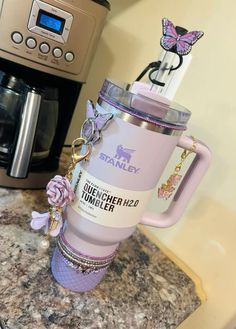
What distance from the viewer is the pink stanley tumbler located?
41cm

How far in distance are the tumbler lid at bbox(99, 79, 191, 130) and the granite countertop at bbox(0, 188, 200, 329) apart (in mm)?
307

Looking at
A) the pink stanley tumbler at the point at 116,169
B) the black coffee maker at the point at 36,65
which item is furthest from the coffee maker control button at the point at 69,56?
the pink stanley tumbler at the point at 116,169

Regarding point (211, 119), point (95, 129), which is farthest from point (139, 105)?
point (211, 119)

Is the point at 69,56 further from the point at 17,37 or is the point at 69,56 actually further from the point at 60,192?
the point at 60,192

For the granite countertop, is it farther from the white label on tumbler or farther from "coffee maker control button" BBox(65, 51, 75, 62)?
"coffee maker control button" BBox(65, 51, 75, 62)

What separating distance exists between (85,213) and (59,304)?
0.52 feet

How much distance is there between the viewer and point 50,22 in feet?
1.88

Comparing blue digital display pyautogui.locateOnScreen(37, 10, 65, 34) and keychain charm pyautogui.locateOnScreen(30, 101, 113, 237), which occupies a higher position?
blue digital display pyautogui.locateOnScreen(37, 10, 65, 34)

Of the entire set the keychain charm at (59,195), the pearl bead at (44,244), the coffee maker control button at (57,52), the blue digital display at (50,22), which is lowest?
the pearl bead at (44,244)

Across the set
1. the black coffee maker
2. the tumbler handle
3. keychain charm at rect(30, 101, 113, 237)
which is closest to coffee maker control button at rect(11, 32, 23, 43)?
the black coffee maker

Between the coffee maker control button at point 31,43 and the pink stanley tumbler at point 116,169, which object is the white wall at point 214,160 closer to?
the pink stanley tumbler at point 116,169

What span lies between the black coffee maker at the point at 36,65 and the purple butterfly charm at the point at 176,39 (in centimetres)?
20

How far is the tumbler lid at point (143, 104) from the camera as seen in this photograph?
41 cm

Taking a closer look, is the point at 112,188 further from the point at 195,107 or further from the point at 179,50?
the point at 195,107
